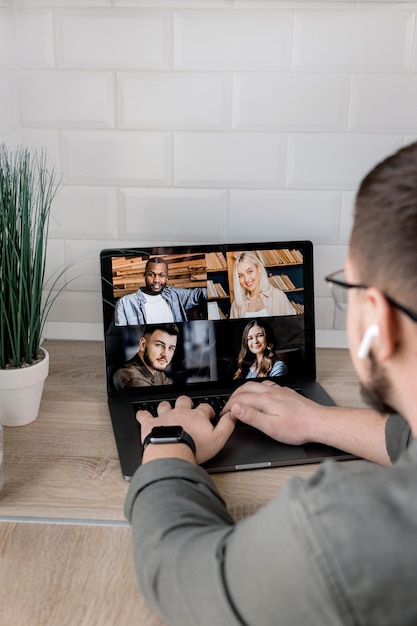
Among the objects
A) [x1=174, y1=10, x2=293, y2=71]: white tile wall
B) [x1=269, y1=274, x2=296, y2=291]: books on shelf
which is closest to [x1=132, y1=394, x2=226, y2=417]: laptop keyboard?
[x1=269, y1=274, x2=296, y2=291]: books on shelf

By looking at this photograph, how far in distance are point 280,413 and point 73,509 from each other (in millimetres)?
347

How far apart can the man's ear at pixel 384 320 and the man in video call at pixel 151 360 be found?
0.63 meters

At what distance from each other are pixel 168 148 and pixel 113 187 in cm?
14

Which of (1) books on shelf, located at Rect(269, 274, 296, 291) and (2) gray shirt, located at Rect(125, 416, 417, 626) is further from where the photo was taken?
(1) books on shelf, located at Rect(269, 274, 296, 291)

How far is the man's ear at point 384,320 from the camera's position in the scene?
0.72 meters

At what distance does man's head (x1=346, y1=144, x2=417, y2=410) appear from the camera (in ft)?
2.29

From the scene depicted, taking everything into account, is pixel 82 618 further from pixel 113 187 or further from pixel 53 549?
pixel 113 187

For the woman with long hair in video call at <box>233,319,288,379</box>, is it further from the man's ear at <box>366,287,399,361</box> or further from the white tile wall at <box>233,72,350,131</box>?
the man's ear at <box>366,287,399,361</box>

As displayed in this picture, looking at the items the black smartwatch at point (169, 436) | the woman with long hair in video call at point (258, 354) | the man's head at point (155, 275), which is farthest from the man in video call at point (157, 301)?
the black smartwatch at point (169, 436)

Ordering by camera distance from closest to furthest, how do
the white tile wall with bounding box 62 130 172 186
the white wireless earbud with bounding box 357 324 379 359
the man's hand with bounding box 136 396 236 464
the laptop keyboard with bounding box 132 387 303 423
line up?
1. the white wireless earbud with bounding box 357 324 379 359
2. the man's hand with bounding box 136 396 236 464
3. the laptop keyboard with bounding box 132 387 303 423
4. the white tile wall with bounding box 62 130 172 186

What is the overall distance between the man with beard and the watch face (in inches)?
3.2

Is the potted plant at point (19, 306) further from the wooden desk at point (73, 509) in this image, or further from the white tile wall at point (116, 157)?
the white tile wall at point (116, 157)

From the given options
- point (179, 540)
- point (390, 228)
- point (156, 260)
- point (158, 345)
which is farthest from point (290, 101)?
point (179, 540)

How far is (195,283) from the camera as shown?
1.35 meters
